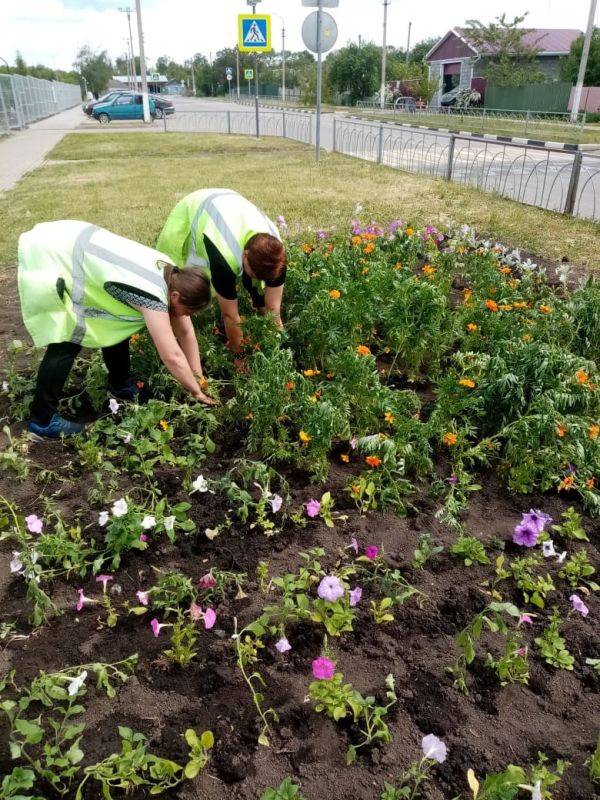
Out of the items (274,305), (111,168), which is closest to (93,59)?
(111,168)

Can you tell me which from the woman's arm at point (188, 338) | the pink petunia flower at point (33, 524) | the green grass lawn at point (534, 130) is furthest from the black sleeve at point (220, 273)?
the green grass lawn at point (534, 130)

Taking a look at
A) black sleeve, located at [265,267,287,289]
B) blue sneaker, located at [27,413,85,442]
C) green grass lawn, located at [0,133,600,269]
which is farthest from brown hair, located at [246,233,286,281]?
green grass lawn, located at [0,133,600,269]

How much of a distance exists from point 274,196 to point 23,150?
12180mm

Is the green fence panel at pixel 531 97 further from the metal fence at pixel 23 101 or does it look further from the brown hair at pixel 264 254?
the brown hair at pixel 264 254

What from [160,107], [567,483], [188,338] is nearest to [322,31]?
[188,338]

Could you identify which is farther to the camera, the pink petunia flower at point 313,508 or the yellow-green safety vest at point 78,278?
the yellow-green safety vest at point 78,278

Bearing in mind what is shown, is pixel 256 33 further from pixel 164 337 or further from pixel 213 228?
pixel 164 337

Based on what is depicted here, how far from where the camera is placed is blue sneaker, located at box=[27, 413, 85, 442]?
127 inches

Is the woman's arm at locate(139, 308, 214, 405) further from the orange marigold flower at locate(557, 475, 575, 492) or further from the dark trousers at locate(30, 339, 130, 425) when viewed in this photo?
the orange marigold flower at locate(557, 475, 575, 492)

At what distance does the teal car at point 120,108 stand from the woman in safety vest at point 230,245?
102 ft

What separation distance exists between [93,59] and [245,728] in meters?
89.2

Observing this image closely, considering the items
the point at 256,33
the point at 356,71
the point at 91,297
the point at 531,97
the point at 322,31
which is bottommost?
the point at 91,297

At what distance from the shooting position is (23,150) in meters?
18.4

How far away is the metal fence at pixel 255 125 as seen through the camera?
2264cm
